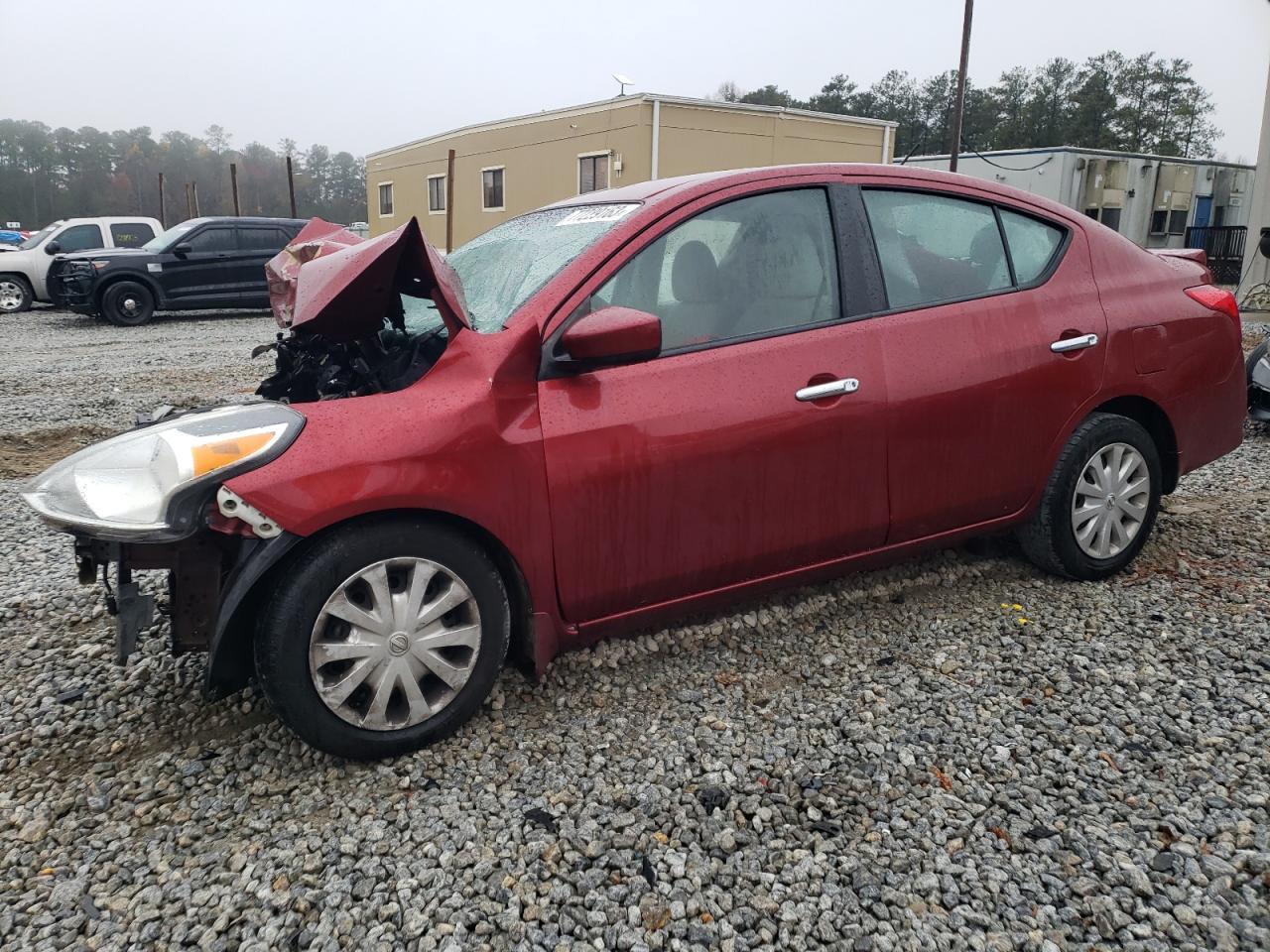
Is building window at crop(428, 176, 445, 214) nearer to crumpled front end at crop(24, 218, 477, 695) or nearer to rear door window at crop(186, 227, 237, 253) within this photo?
rear door window at crop(186, 227, 237, 253)

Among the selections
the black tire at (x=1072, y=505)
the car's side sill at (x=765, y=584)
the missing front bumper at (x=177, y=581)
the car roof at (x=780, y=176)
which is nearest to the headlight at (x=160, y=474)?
the missing front bumper at (x=177, y=581)

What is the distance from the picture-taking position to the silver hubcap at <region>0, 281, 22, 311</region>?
15969 mm

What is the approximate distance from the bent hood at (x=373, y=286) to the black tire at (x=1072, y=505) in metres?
2.36

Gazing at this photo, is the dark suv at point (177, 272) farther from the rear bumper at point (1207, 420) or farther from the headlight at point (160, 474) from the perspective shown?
the rear bumper at point (1207, 420)

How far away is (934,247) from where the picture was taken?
3363 mm

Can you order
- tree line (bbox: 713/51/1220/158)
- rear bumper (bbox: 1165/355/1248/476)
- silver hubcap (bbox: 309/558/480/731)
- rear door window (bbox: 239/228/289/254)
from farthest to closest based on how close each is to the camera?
tree line (bbox: 713/51/1220/158) < rear door window (bbox: 239/228/289/254) < rear bumper (bbox: 1165/355/1248/476) < silver hubcap (bbox: 309/558/480/731)

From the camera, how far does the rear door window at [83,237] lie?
16.4 metres

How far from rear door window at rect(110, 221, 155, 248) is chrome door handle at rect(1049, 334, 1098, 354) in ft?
55.8

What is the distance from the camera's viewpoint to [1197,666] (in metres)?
3.11

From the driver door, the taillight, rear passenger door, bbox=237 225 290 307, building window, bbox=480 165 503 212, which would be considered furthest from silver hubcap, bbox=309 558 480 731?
building window, bbox=480 165 503 212

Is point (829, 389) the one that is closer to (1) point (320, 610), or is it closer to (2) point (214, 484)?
(1) point (320, 610)

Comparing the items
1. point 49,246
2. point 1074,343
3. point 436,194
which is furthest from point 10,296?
point 1074,343

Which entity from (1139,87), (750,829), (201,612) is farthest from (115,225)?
(1139,87)

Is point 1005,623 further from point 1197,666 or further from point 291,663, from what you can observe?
point 291,663
